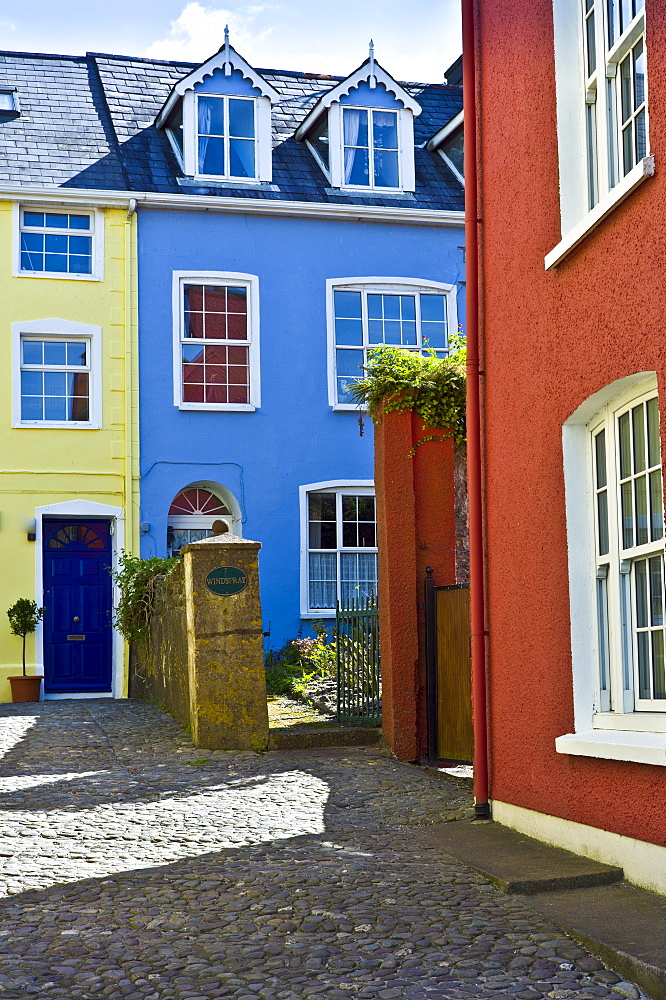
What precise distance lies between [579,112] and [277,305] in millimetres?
11778

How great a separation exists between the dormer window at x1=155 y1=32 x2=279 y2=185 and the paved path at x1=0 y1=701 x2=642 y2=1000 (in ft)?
37.8

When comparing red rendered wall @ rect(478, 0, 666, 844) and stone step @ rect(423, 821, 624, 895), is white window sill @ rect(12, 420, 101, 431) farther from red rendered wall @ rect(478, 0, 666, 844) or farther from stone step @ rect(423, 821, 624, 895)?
stone step @ rect(423, 821, 624, 895)

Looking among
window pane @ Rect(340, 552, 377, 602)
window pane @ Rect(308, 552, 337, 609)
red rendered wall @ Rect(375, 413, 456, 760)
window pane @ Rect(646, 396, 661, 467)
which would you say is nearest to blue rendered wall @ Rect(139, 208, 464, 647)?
window pane @ Rect(308, 552, 337, 609)

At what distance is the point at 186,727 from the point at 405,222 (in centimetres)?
1019

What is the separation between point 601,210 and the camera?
6051 millimetres

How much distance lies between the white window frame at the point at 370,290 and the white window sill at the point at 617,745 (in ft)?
40.1

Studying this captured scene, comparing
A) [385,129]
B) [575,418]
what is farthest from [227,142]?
[575,418]

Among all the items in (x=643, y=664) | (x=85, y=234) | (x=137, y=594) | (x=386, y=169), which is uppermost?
(x=386, y=169)

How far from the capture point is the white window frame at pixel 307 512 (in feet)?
58.9

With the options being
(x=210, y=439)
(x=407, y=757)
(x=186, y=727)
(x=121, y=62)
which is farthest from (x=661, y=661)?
(x=121, y=62)

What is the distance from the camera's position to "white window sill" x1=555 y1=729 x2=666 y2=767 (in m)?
5.46

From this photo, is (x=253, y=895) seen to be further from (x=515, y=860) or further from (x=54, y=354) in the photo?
(x=54, y=354)

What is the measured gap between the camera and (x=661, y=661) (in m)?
5.95

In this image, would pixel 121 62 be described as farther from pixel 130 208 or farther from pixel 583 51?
pixel 583 51
